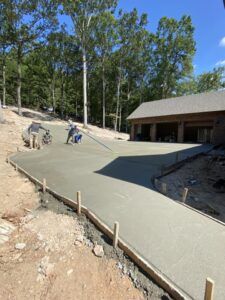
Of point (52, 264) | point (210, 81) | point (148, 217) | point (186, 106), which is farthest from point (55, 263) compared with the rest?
point (210, 81)

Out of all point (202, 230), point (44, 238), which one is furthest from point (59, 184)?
point (202, 230)

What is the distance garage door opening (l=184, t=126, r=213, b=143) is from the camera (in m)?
23.5

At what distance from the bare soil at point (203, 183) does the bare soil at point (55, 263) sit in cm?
427

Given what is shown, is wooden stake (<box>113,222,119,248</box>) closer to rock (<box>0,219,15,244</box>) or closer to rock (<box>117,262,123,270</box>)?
rock (<box>117,262,123,270</box>)

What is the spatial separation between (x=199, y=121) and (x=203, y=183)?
12697mm

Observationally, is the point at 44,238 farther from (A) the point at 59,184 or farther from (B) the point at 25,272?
(A) the point at 59,184

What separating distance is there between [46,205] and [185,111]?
775 inches

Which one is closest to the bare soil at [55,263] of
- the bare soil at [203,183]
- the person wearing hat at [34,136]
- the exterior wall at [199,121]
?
the bare soil at [203,183]

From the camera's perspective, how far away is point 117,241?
5.08m

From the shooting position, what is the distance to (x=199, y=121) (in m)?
23.0

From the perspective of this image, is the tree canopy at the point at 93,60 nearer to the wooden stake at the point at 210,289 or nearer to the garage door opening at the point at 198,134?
the garage door opening at the point at 198,134

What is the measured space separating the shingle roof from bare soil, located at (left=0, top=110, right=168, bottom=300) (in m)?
18.9

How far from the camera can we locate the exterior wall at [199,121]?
69.5 ft

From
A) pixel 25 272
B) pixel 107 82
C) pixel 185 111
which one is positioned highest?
pixel 107 82
